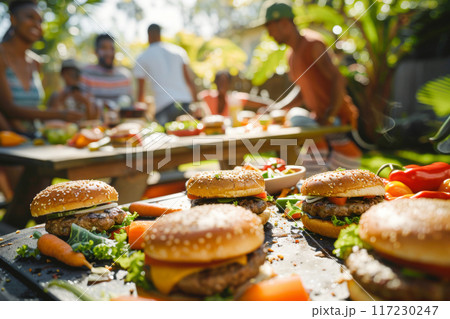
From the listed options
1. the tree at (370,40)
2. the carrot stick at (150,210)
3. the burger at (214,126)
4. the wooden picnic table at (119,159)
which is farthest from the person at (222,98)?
the carrot stick at (150,210)

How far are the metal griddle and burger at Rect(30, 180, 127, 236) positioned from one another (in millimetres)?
215

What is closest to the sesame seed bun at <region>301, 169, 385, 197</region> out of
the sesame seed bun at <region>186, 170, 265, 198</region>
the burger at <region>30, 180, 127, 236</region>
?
the sesame seed bun at <region>186, 170, 265, 198</region>

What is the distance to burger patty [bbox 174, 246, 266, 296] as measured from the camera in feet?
4.61

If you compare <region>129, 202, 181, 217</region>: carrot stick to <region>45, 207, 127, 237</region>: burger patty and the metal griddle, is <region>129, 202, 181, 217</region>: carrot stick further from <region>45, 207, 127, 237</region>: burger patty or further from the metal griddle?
the metal griddle

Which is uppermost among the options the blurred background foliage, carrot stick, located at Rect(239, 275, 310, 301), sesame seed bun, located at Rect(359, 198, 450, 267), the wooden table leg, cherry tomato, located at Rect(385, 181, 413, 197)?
the blurred background foliage

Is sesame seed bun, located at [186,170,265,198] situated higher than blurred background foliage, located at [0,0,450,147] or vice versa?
blurred background foliage, located at [0,0,450,147]

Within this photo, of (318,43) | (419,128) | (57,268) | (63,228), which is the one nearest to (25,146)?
(63,228)

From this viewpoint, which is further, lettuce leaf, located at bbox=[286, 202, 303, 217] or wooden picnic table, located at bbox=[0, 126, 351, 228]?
wooden picnic table, located at bbox=[0, 126, 351, 228]

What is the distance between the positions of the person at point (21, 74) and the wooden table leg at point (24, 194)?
1.38m

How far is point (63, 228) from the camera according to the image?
2199mm

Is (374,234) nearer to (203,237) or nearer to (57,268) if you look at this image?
(203,237)

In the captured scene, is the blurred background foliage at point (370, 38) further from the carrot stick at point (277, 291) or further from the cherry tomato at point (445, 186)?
the carrot stick at point (277, 291)

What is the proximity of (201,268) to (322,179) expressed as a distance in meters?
1.15

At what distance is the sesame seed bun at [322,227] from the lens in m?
2.11
